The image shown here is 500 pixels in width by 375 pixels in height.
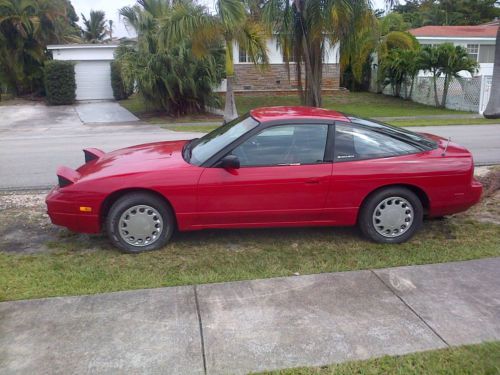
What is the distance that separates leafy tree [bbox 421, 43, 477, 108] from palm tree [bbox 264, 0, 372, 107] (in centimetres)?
1068

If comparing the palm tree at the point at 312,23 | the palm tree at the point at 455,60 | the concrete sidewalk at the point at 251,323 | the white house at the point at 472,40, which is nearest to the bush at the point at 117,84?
the palm tree at the point at 312,23

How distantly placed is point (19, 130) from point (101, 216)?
15.2 meters

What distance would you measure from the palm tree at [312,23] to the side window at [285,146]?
8.22m

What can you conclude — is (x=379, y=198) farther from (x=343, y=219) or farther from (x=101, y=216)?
(x=101, y=216)

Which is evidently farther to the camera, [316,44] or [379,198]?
[316,44]

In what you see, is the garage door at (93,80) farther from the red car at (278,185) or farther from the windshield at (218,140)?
the red car at (278,185)

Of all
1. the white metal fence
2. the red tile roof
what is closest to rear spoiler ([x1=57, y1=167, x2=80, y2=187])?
the white metal fence

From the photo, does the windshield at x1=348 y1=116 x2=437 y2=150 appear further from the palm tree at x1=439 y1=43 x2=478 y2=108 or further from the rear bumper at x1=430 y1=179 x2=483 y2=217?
the palm tree at x1=439 y1=43 x2=478 y2=108

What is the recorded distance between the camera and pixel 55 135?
1617 cm

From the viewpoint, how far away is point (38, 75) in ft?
93.3

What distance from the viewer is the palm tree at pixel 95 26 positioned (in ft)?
171

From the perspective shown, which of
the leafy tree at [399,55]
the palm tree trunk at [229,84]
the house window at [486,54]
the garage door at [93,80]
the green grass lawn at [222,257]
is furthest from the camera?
the house window at [486,54]

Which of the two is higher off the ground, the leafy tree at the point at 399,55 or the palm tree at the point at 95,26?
the palm tree at the point at 95,26

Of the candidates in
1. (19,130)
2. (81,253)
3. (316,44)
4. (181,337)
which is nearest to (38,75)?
(19,130)
